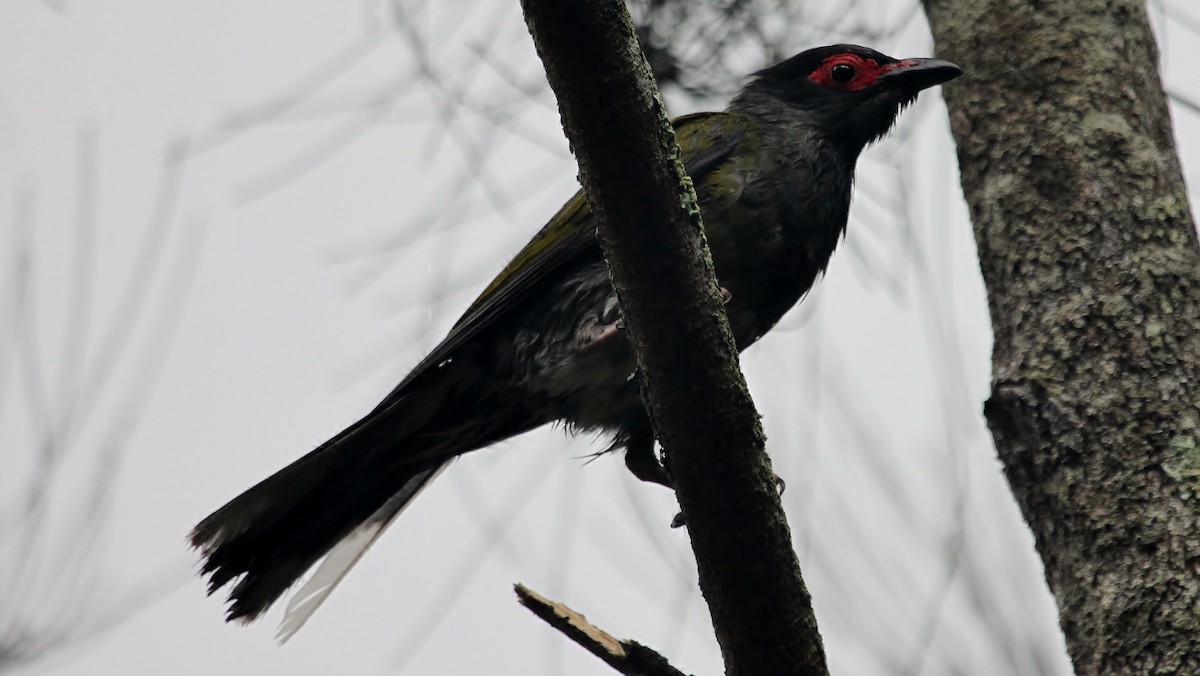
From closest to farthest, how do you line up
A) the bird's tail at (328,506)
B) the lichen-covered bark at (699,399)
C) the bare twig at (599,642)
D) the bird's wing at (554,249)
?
the lichen-covered bark at (699,399)
the bare twig at (599,642)
the bird's tail at (328,506)
the bird's wing at (554,249)

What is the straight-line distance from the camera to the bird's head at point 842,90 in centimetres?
388

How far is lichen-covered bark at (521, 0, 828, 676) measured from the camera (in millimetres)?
1947

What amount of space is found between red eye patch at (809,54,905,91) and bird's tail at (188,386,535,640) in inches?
59.7

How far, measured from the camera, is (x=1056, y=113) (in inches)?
113

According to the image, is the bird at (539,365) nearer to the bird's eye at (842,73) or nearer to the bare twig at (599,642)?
the bird's eye at (842,73)

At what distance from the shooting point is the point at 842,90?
13.2 ft

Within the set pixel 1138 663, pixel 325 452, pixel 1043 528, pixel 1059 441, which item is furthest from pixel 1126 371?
pixel 325 452

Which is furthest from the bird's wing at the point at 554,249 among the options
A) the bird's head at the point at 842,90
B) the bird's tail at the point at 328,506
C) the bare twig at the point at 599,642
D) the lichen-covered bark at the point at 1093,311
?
the bare twig at the point at 599,642

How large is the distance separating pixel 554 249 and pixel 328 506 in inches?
36.1

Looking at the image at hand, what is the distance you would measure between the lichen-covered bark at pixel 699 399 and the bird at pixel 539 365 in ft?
3.58

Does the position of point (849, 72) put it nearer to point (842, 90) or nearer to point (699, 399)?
point (842, 90)

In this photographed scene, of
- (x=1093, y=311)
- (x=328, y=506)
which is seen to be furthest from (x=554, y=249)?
(x=1093, y=311)

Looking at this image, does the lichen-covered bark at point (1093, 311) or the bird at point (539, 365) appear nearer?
the lichen-covered bark at point (1093, 311)

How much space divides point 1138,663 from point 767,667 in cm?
72
